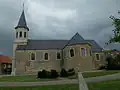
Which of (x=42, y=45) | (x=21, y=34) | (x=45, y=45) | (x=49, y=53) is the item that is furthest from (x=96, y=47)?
(x=21, y=34)

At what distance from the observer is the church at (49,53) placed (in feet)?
149

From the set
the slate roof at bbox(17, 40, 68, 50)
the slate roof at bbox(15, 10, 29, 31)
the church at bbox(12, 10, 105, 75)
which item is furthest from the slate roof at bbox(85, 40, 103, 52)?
the slate roof at bbox(15, 10, 29, 31)

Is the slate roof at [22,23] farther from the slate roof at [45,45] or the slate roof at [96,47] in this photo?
the slate roof at [96,47]

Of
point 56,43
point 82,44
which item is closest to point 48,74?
point 82,44

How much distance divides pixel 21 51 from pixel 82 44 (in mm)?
17815

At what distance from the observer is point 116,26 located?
37.3 feet

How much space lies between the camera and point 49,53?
Answer: 5294 centimetres

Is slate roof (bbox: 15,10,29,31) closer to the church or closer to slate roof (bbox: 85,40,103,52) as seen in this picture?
the church

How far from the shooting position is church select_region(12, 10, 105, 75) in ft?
149

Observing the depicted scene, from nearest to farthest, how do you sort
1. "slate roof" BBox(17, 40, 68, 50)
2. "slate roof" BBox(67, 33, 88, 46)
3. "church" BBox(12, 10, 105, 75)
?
1. "church" BBox(12, 10, 105, 75)
2. "slate roof" BBox(67, 33, 88, 46)
3. "slate roof" BBox(17, 40, 68, 50)

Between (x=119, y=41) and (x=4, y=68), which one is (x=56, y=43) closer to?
(x=4, y=68)

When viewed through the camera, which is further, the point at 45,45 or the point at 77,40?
the point at 45,45

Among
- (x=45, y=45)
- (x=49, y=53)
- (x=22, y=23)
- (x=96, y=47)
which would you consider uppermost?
(x=22, y=23)

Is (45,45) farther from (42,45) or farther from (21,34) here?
(21,34)
